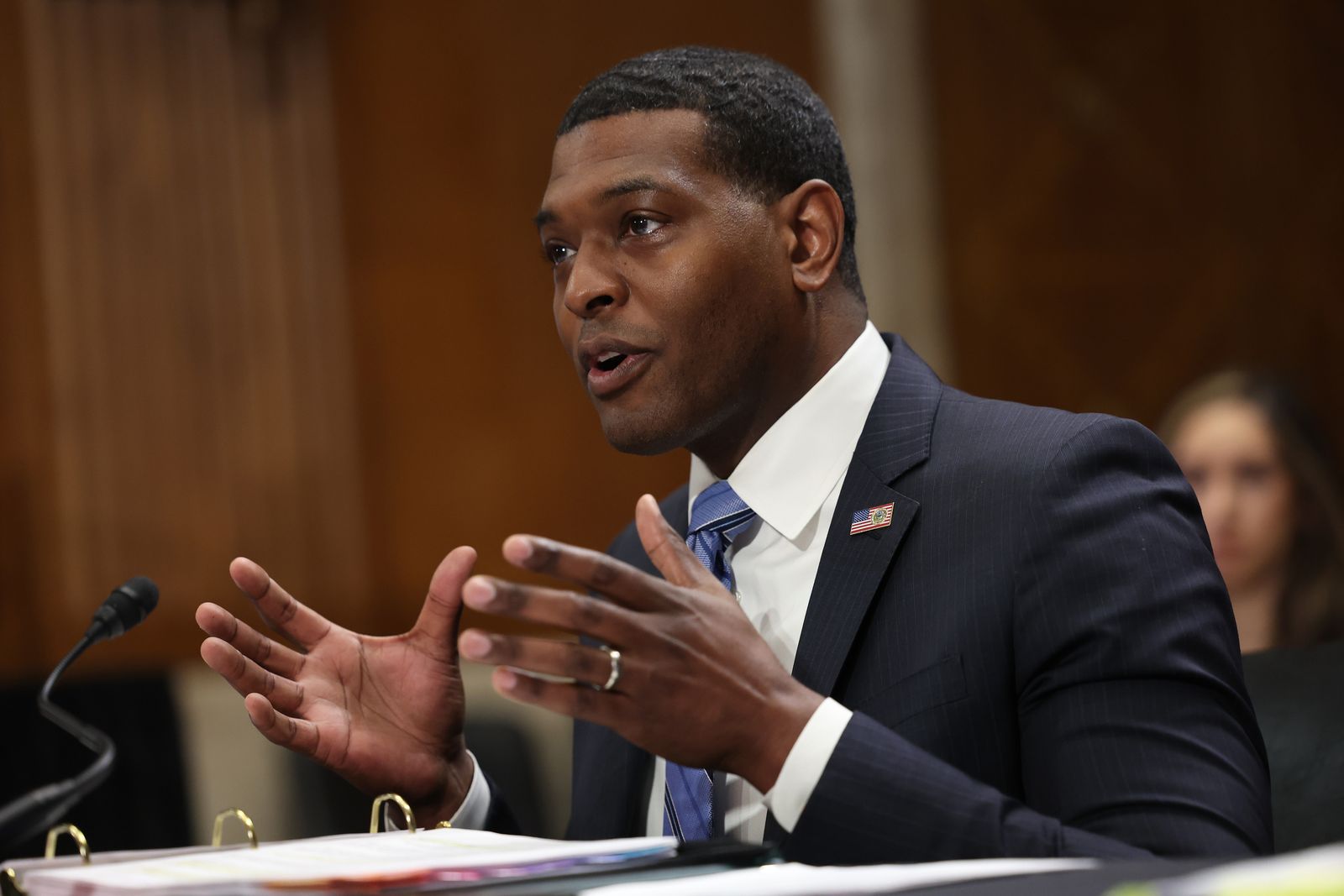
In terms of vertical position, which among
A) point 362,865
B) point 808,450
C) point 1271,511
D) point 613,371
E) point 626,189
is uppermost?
point 626,189

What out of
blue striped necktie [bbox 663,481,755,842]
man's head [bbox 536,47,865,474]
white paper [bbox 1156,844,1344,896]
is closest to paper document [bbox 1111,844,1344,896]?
white paper [bbox 1156,844,1344,896]

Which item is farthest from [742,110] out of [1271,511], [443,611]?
[1271,511]

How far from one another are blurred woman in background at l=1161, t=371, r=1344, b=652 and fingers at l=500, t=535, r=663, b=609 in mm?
2553

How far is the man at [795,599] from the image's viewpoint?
4.21ft

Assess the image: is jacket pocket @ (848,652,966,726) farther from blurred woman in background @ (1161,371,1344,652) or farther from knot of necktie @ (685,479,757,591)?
blurred woman in background @ (1161,371,1344,652)

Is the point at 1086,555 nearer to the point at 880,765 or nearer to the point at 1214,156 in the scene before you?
the point at 880,765

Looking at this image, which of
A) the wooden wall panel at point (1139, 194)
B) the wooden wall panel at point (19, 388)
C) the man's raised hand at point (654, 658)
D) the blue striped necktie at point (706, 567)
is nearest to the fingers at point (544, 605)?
the man's raised hand at point (654, 658)

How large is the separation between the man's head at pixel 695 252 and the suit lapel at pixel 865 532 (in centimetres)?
14

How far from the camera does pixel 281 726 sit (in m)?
1.59

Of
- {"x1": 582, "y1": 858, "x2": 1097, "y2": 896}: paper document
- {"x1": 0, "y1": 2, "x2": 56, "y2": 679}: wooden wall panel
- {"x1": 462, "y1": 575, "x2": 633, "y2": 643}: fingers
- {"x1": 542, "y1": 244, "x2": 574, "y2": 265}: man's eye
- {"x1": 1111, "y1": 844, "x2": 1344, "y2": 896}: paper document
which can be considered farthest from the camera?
{"x1": 0, "y1": 2, "x2": 56, "y2": 679}: wooden wall panel

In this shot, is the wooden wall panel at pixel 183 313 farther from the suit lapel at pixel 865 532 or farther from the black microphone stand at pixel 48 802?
the suit lapel at pixel 865 532

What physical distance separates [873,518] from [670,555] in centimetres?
51

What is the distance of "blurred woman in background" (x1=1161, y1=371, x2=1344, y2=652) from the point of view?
3.47m

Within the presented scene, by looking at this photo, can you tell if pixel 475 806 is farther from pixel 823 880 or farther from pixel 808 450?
pixel 823 880
